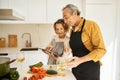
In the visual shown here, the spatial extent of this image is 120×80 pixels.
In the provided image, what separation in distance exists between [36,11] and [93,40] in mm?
1884

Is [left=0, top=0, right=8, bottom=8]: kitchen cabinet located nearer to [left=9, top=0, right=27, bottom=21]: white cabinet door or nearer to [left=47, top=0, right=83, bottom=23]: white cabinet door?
[left=9, top=0, right=27, bottom=21]: white cabinet door

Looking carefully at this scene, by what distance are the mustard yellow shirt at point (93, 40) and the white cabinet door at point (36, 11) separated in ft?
5.47

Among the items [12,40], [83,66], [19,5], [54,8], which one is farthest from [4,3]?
[83,66]

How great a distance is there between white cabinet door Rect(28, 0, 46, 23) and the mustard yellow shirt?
1667 millimetres

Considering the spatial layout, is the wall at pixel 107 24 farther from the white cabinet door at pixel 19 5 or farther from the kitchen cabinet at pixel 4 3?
the kitchen cabinet at pixel 4 3

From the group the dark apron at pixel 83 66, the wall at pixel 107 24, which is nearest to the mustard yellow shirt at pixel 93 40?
the dark apron at pixel 83 66

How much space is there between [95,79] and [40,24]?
7.15 feet

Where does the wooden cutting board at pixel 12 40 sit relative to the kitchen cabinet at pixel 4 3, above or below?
below

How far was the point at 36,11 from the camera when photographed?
338cm

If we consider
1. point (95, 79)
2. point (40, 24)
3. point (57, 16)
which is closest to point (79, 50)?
point (95, 79)

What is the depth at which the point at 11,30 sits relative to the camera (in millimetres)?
3701

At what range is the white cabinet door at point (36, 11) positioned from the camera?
337 cm

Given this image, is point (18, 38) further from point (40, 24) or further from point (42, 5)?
point (42, 5)

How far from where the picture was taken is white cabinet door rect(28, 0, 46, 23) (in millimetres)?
3367
